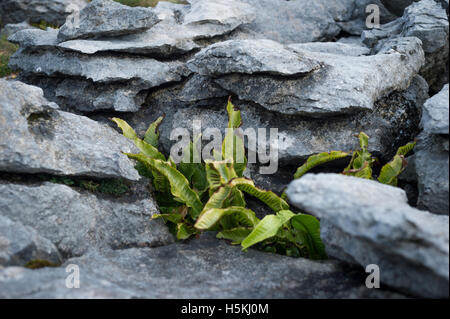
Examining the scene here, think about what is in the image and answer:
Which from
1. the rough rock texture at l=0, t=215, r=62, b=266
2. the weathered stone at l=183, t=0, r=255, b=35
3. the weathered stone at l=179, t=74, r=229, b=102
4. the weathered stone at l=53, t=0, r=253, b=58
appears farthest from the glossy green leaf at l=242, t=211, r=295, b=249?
the weathered stone at l=183, t=0, r=255, b=35

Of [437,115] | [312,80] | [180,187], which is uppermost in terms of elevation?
[312,80]

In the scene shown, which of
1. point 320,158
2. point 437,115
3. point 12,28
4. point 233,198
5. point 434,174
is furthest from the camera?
point 12,28

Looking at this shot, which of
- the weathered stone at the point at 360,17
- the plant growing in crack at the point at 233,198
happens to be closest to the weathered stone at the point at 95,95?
the plant growing in crack at the point at 233,198

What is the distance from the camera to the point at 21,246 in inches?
179

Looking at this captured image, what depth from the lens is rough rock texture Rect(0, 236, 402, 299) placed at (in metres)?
4.06

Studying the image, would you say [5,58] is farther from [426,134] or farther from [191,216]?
[426,134]

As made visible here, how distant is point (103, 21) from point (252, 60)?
10.0ft

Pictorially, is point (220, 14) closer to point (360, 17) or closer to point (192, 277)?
point (360, 17)

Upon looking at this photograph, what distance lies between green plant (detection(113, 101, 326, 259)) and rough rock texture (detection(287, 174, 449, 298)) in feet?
4.08

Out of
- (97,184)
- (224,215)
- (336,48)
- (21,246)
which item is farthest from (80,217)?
(336,48)

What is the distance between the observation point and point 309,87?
6.65m

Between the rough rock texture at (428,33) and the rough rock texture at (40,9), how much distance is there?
8.05m

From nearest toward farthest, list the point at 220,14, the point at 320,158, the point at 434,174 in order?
the point at 434,174, the point at 320,158, the point at 220,14

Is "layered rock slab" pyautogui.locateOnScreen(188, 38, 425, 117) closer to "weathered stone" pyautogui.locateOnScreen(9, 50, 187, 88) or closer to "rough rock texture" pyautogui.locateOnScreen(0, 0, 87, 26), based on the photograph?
"weathered stone" pyautogui.locateOnScreen(9, 50, 187, 88)
